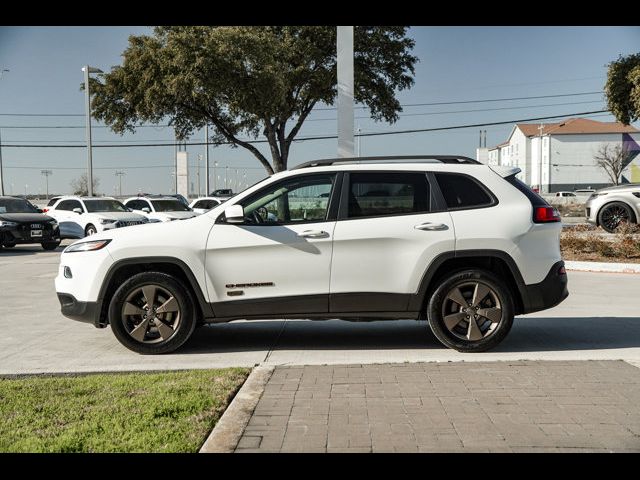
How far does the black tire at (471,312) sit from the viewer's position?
6.37 metres

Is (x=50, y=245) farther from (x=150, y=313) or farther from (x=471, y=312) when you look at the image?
(x=471, y=312)

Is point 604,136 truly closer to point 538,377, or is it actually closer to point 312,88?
point 312,88

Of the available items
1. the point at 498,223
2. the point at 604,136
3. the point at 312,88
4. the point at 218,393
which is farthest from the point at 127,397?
the point at 604,136

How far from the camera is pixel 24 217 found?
20.5 m

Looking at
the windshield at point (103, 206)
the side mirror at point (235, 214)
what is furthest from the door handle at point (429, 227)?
the windshield at point (103, 206)

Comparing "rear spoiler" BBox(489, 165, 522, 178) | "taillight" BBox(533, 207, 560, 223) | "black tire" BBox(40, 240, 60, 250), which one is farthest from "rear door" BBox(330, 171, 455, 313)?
"black tire" BBox(40, 240, 60, 250)

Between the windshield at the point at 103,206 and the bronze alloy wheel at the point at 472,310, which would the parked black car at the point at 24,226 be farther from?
the bronze alloy wheel at the point at 472,310

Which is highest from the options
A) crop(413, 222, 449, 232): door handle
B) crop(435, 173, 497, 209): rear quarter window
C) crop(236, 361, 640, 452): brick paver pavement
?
crop(435, 173, 497, 209): rear quarter window

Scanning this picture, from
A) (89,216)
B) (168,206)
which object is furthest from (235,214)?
(168,206)

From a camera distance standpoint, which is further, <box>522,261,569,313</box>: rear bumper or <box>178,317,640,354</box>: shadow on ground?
<box>178,317,640,354</box>: shadow on ground

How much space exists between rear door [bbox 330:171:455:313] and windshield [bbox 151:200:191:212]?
21.0 metres

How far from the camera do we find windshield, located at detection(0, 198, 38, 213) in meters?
21.1

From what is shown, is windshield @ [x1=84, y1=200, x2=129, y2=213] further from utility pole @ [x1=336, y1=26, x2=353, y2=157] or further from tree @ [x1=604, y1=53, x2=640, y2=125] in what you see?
tree @ [x1=604, y1=53, x2=640, y2=125]

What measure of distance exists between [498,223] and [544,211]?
19.3 inches
